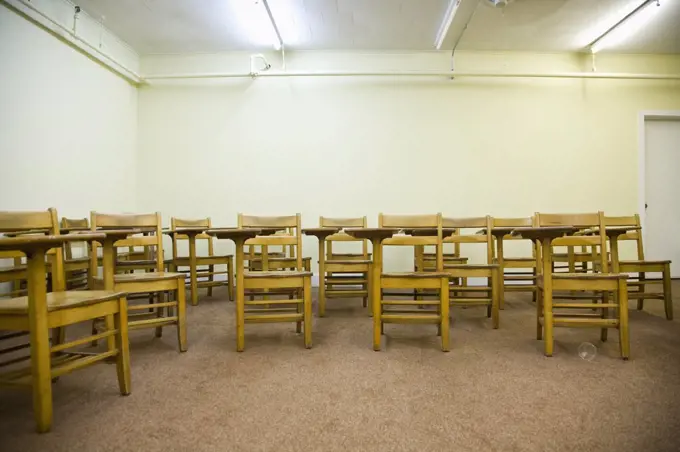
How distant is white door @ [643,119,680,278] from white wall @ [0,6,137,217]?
8.06 meters

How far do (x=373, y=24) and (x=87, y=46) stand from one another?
3.69 m

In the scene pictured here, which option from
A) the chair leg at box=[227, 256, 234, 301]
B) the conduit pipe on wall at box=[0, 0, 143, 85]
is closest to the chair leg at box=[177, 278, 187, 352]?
the chair leg at box=[227, 256, 234, 301]

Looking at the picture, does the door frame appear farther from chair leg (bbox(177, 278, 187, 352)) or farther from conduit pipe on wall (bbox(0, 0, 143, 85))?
conduit pipe on wall (bbox(0, 0, 143, 85))

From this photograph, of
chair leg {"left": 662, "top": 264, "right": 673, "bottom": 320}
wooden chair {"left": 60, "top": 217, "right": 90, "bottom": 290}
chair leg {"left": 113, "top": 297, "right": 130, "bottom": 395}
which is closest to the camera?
chair leg {"left": 113, "top": 297, "right": 130, "bottom": 395}

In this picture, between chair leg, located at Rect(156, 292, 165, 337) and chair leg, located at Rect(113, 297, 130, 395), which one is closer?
chair leg, located at Rect(113, 297, 130, 395)

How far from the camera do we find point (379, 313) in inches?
107

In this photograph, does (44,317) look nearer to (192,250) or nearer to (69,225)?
(192,250)

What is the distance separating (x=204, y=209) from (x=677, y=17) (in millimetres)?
7016

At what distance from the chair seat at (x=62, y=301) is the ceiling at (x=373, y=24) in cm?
424

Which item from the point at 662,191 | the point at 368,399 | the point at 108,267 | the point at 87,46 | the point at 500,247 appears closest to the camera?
the point at 368,399

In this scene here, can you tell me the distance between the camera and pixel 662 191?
6.46 meters

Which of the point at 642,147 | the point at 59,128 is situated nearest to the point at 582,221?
the point at 642,147

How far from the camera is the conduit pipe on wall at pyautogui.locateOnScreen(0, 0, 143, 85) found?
418 centimetres

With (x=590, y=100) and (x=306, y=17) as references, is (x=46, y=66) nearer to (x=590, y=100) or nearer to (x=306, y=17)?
(x=306, y=17)
